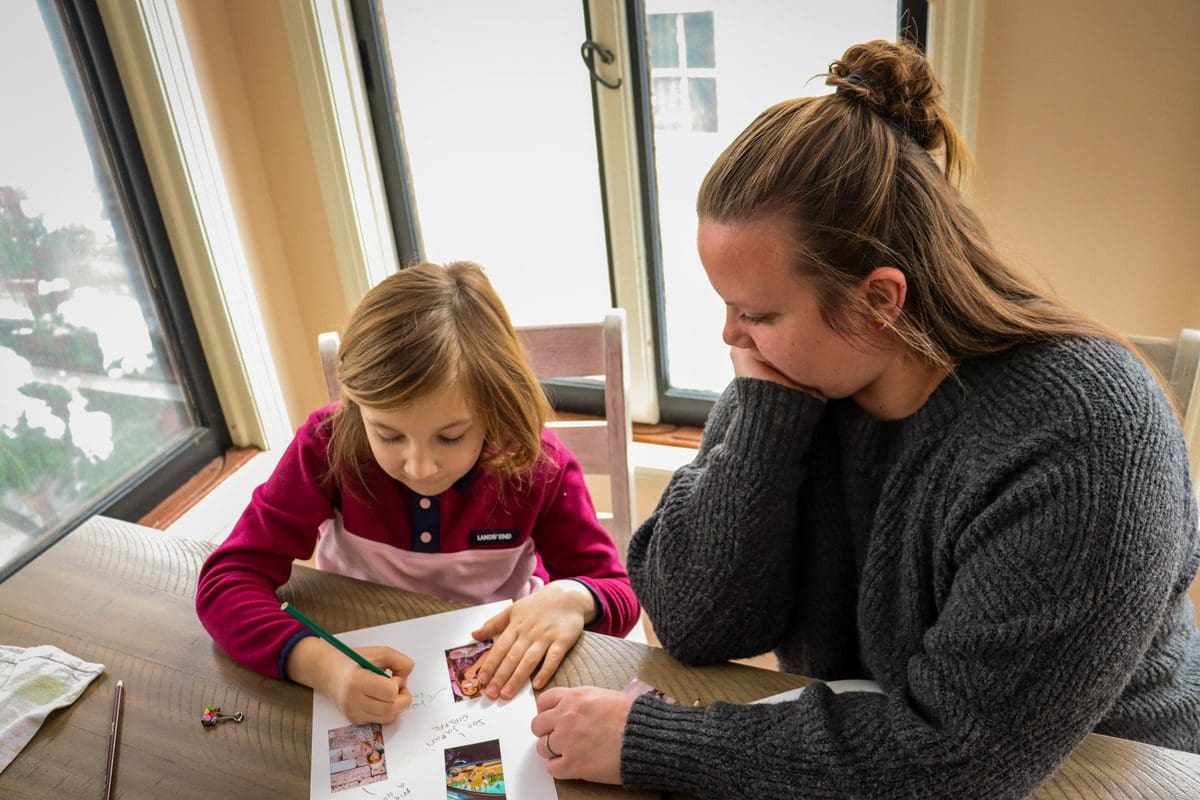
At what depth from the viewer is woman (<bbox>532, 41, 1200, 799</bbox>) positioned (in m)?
0.77

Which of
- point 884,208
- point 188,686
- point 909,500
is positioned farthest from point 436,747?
point 884,208

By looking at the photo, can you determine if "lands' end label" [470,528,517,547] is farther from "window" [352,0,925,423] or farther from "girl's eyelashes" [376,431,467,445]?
"window" [352,0,925,423]

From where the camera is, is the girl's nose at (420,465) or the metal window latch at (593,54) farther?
the metal window latch at (593,54)

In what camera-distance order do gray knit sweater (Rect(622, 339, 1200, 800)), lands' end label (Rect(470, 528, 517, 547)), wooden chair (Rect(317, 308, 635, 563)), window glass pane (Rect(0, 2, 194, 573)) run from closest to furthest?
gray knit sweater (Rect(622, 339, 1200, 800)) < lands' end label (Rect(470, 528, 517, 547)) < wooden chair (Rect(317, 308, 635, 563)) < window glass pane (Rect(0, 2, 194, 573))

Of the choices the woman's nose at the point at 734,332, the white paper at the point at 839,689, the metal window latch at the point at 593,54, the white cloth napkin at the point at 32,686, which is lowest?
the white paper at the point at 839,689

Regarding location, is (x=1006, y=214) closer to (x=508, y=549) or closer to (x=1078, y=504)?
(x=1078, y=504)

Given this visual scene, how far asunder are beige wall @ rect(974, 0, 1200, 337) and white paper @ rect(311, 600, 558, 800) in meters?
1.09

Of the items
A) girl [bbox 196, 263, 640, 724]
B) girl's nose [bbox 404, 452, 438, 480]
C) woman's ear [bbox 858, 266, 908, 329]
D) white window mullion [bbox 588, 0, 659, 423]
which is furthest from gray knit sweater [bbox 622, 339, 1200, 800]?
white window mullion [bbox 588, 0, 659, 423]

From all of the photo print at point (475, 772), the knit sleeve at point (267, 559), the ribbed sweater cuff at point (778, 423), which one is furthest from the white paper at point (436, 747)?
the ribbed sweater cuff at point (778, 423)

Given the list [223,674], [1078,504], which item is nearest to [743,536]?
[1078,504]

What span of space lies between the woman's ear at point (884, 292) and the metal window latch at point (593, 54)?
42.4 inches

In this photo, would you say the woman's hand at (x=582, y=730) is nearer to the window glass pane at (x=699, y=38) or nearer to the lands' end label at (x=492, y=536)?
the lands' end label at (x=492, y=536)

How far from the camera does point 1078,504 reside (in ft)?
2.53

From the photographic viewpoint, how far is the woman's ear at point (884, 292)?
845mm
